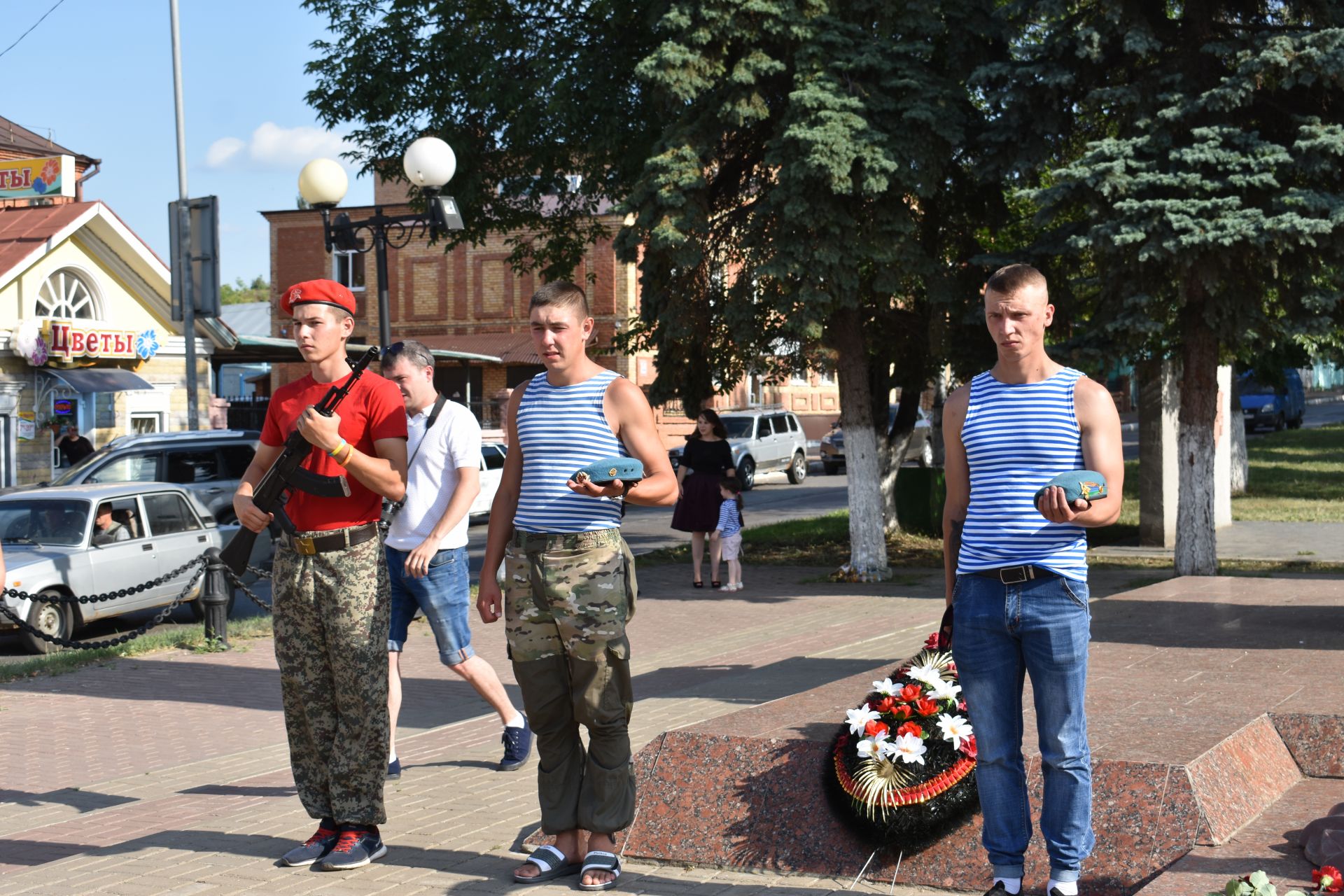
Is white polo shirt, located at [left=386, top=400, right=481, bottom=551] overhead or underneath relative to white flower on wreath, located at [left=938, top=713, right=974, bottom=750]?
overhead

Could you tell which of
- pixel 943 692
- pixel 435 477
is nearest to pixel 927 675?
pixel 943 692

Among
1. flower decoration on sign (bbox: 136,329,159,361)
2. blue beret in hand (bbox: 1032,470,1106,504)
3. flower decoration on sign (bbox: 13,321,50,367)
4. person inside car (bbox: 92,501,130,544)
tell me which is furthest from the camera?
flower decoration on sign (bbox: 136,329,159,361)

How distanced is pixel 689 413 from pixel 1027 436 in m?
13.3

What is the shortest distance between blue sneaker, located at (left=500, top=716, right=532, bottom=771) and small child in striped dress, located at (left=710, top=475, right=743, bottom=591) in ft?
28.0

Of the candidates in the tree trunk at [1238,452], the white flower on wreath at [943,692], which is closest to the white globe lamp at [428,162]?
the white flower on wreath at [943,692]

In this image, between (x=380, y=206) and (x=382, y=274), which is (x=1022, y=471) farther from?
(x=380, y=206)

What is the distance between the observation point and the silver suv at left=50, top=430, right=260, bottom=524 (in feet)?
56.1

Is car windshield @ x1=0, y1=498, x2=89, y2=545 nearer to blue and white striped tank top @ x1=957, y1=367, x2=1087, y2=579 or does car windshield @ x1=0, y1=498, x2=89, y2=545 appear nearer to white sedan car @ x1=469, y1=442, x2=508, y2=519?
white sedan car @ x1=469, y1=442, x2=508, y2=519

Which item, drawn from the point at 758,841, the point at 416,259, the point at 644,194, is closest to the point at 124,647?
the point at 644,194

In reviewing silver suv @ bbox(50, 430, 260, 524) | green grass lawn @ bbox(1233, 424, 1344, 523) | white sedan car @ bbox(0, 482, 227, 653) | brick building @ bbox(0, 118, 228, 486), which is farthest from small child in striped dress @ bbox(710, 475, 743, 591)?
brick building @ bbox(0, 118, 228, 486)

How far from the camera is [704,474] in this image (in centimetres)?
1559

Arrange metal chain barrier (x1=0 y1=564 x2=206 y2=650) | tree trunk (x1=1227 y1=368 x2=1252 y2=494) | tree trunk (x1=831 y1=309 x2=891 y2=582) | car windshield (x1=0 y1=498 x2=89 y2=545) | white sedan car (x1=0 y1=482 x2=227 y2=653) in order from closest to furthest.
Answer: metal chain barrier (x1=0 y1=564 x2=206 y2=650) < white sedan car (x1=0 y1=482 x2=227 y2=653) < car windshield (x1=0 y1=498 x2=89 y2=545) < tree trunk (x1=831 y1=309 x2=891 y2=582) < tree trunk (x1=1227 y1=368 x2=1252 y2=494)

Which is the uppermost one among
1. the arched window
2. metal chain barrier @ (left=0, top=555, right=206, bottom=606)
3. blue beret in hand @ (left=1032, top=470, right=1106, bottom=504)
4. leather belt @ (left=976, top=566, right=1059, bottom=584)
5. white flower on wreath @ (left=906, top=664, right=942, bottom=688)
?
the arched window

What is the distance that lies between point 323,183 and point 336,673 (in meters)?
8.32
